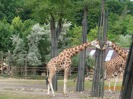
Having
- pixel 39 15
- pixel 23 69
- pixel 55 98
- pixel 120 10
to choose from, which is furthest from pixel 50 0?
pixel 120 10

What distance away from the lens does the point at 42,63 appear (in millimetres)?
28719

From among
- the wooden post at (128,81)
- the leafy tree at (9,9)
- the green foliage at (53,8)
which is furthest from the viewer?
the leafy tree at (9,9)

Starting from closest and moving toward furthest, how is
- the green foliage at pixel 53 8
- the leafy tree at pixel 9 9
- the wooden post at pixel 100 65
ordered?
1. the wooden post at pixel 100 65
2. the green foliage at pixel 53 8
3. the leafy tree at pixel 9 9

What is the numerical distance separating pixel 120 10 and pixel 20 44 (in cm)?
2412

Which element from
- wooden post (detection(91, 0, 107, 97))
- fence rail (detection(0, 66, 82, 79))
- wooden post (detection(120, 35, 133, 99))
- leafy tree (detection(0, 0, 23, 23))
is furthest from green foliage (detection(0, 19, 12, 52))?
wooden post (detection(120, 35, 133, 99))

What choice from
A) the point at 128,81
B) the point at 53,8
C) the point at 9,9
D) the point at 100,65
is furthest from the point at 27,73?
the point at 128,81

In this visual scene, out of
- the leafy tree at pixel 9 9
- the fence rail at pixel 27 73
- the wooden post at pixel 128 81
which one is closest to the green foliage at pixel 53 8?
the fence rail at pixel 27 73

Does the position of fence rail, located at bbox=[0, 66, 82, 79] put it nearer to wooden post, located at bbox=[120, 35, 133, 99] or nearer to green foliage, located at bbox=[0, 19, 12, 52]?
green foliage, located at bbox=[0, 19, 12, 52]

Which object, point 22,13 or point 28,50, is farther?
point 22,13

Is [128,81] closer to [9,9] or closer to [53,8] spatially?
[53,8]

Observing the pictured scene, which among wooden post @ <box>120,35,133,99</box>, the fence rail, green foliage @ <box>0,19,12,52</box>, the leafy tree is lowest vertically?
the fence rail

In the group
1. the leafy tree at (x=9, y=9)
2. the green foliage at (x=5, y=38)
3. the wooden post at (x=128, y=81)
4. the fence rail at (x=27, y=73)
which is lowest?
the fence rail at (x=27, y=73)

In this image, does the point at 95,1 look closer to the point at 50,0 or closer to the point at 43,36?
the point at 50,0

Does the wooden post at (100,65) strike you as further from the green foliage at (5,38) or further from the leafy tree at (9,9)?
the leafy tree at (9,9)
